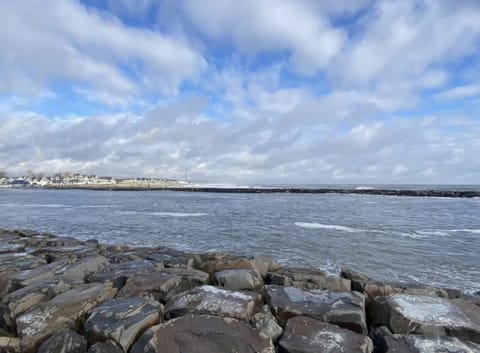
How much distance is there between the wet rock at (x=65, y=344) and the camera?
9.62ft

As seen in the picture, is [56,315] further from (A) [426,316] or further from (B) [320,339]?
(A) [426,316]

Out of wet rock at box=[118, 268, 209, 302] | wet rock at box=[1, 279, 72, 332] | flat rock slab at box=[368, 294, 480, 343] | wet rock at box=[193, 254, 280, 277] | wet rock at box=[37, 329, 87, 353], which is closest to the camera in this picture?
wet rock at box=[37, 329, 87, 353]

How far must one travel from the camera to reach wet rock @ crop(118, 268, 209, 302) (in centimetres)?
416

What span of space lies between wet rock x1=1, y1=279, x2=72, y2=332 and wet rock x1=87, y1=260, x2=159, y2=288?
59cm

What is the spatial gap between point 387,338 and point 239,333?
5.03ft

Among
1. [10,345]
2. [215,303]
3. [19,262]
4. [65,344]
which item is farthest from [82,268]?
[215,303]

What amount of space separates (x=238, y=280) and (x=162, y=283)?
113cm

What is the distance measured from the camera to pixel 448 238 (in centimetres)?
1266

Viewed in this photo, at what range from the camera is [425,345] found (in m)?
2.95

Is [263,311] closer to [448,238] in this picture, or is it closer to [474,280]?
[474,280]

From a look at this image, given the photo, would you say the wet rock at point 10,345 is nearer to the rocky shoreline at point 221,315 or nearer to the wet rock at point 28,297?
the rocky shoreline at point 221,315

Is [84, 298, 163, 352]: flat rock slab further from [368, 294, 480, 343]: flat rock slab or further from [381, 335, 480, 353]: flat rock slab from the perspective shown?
[368, 294, 480, 343]: flat rock slab

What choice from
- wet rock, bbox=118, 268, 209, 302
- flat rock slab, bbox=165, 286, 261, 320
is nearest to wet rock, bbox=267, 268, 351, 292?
flat rock slab, bbox=165, 286, 261, 320

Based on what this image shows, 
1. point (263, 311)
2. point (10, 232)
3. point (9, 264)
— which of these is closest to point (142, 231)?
point (10, 232)
